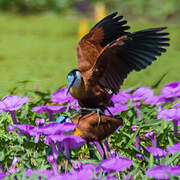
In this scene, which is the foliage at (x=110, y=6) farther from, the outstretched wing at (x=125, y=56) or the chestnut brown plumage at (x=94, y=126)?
the chestnut brown plumage at (x=94, y=126)

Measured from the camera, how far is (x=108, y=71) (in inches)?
40.2

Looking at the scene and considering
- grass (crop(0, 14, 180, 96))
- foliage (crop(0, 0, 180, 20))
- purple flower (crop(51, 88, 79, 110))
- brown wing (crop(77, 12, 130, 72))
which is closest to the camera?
brown wing (crop(77, 12, 130, 72))

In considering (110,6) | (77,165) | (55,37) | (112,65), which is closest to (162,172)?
(77,165)

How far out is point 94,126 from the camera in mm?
1011

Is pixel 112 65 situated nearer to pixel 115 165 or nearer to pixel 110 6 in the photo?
pixel 115 165

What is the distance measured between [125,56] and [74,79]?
0.55 ft

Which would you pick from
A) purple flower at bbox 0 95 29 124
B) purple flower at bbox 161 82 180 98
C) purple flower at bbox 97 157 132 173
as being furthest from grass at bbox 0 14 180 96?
purple flower at bbox 97 157 132 173

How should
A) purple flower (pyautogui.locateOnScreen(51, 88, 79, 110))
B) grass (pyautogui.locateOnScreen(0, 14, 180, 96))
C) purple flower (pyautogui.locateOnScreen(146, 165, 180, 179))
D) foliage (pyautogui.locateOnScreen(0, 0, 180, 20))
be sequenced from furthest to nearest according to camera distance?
foliage (pyautogui.locateOnScreen(0, 0, 180, 20)) < grass (pyautogui.locateOnScreen(0, 14, 180, 96)) < purple flower (pyautogui.locateOnScreen(51, 88, 79, 110)) < purple flower (pyautogui.locateOnScreen(146, 165, 180, 179))

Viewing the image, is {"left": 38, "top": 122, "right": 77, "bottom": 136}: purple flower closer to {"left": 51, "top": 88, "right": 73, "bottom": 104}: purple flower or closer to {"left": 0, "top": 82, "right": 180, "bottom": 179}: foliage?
{"left": 0, "top": 82, "right": 180, "bottom": 179}: foliage

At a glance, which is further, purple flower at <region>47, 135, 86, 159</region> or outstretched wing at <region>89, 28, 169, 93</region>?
outstretched wing at <region>89, 28, 169, 93</region>

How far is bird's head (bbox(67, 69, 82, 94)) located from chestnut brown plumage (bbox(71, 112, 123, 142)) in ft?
0.31

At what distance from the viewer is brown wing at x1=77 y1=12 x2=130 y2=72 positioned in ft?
3.70

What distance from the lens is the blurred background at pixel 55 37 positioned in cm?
245

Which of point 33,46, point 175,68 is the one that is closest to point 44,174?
point 175,68
